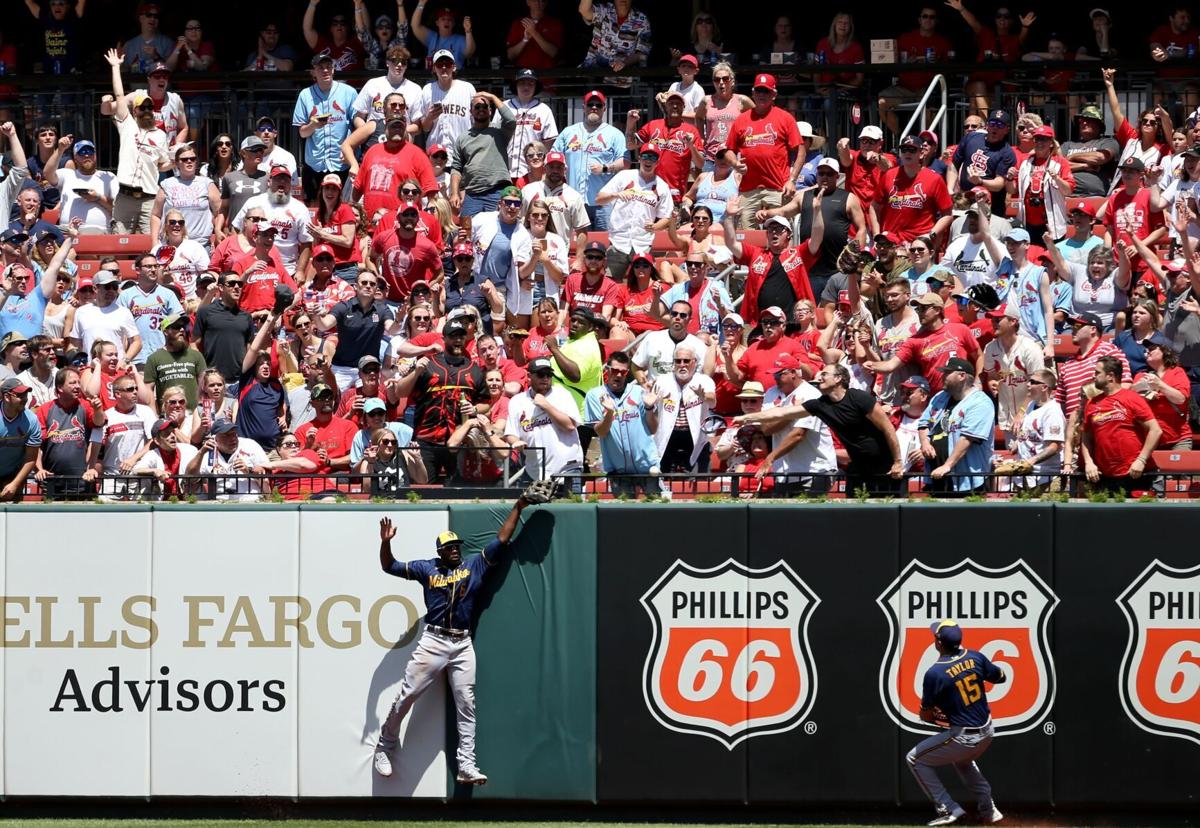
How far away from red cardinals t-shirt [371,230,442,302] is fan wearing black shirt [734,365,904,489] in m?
6.16

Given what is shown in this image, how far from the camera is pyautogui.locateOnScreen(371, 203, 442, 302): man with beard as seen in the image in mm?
19000

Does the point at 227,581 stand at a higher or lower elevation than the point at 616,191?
lower

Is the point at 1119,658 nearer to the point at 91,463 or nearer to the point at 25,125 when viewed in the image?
the point at 91,463

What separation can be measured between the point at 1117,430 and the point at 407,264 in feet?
25.6

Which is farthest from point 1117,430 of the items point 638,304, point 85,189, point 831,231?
point 85,189

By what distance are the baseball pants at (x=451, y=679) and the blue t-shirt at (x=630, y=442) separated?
2058mm

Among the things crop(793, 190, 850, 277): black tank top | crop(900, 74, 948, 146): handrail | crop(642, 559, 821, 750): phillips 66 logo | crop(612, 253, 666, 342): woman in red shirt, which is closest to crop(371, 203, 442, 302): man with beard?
crop(612, 253, 666, 342): woman in red shirt

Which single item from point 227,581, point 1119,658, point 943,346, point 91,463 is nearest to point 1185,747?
point 1119,658

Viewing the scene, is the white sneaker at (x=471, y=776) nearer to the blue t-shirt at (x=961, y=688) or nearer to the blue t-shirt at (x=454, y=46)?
the blue t-shirt at (x=961, y=688)

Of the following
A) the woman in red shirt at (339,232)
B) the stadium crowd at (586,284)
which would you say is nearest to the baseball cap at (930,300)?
the stadium crowd at (586,284)

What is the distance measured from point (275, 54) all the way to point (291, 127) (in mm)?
1801

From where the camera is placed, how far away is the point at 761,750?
44.2 ft

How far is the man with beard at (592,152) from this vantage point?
20750mm

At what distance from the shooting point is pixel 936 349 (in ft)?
52.6
